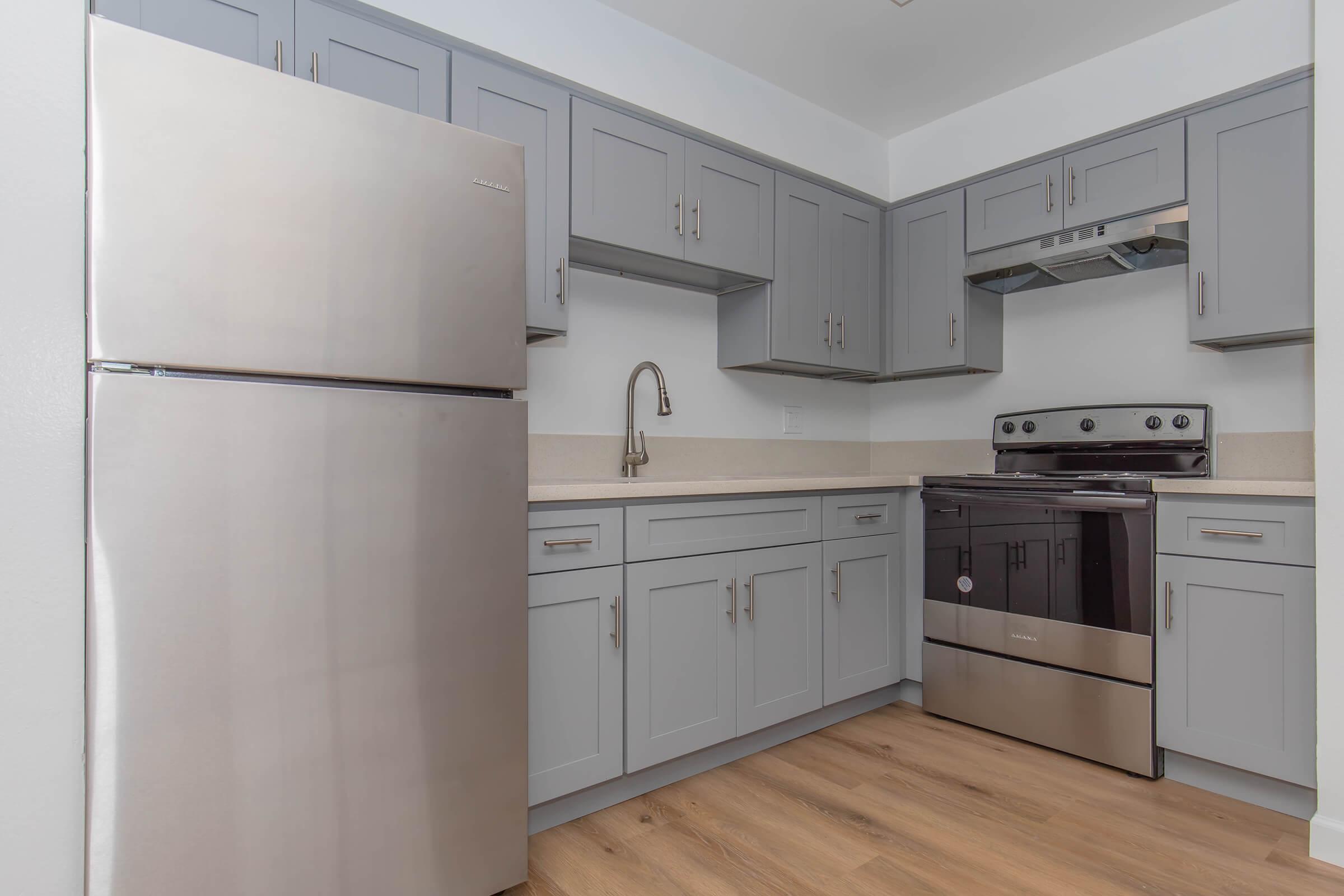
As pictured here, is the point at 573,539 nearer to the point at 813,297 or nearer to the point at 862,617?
the point at 862,617

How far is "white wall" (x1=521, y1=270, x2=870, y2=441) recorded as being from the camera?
2.48 meters

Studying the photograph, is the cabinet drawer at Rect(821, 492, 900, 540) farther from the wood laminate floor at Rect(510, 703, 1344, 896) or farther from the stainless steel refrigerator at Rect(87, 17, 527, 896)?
the stainless steel refrigerator at Rect(87, 17, 527, 896)

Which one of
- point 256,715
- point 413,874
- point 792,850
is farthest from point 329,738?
point 792,850

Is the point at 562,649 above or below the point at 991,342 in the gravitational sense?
below

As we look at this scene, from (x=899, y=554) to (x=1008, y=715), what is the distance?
669mm

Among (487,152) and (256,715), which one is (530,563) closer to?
(256,715)

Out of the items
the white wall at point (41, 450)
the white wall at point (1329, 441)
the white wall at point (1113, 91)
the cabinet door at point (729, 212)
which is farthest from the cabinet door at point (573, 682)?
the white wall at point (1113, 91)

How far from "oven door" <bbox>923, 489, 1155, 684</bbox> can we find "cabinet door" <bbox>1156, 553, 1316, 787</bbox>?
0.07 meters

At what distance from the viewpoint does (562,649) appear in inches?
72.7

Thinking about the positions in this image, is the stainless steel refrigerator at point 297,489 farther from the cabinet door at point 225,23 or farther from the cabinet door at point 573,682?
the cabinet door at point 225,23

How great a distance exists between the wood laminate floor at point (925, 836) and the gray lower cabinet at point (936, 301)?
1553 mm

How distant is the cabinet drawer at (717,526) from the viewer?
6.61ft

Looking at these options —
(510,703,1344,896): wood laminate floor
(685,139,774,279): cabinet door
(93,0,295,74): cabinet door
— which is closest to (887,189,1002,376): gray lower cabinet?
(685,139,774,279): cabinet door

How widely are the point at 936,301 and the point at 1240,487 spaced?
4.41 feet
